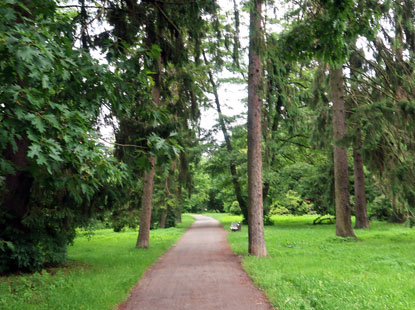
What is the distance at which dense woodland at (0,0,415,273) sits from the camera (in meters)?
3.16

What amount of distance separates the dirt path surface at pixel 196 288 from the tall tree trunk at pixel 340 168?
19.9ft

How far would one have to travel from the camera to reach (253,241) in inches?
409

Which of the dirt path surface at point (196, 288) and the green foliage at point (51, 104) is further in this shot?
the dirt path surface at point (196, 288)

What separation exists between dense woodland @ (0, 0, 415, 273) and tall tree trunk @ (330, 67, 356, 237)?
0.15 ft

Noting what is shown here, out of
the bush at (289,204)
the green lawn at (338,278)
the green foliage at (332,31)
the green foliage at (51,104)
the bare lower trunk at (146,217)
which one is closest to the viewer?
the green foliage at (51,104)

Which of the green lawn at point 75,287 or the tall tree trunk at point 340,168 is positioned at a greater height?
the tall tree trunk at point 340,168

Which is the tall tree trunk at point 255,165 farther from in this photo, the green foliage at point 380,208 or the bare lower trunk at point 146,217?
the green foliage at point 380,208

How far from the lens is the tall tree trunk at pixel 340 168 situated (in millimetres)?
13602

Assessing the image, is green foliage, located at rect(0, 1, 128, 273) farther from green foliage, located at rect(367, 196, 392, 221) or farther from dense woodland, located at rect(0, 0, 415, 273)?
green foliage, located at rect(367, 196, 392, 221)

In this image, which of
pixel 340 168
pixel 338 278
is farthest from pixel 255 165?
pixel 340 168

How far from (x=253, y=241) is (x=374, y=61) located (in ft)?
29.2

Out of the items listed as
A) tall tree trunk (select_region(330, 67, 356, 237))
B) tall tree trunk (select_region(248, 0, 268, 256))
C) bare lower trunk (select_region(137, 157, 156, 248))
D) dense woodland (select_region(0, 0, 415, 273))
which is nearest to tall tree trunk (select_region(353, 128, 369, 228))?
dense woodland (select_region(0, 0, 415, 273))

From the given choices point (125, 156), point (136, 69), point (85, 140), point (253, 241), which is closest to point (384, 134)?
point (253, 241)

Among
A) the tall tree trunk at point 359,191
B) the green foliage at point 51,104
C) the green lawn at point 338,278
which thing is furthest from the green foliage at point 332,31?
the tall tree trunk at point 359,191
